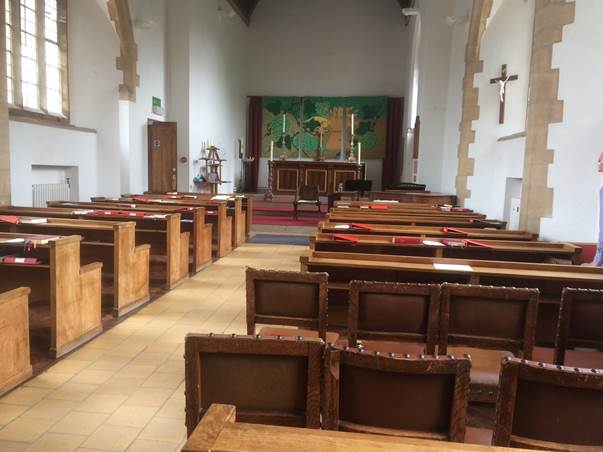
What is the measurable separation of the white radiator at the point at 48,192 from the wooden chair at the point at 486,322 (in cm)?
694

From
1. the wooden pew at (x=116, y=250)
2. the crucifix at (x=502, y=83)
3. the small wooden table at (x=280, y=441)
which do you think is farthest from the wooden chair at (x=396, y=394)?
the crucifix at (x=502, y=83)

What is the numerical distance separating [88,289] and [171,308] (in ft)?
3.29

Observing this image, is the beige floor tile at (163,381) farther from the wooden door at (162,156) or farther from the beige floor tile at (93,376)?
the wooden door at (162,156)

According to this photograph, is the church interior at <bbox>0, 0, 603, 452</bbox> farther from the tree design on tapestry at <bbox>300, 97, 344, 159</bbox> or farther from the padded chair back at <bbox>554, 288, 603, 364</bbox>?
the tree design on tapestry at <bbox>300, 97, 344, 159</bbox>

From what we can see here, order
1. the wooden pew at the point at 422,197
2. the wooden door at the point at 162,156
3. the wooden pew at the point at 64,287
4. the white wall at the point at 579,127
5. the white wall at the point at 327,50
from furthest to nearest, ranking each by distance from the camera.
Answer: the white wall at the point at 327,50
the wooden door at the point at 162,156
the wooden pew at the point at 422,197
the white wall at the point at 579,127
the wooden pew at the point at 64,287

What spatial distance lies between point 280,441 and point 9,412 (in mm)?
2218

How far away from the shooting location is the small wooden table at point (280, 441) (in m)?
0.96

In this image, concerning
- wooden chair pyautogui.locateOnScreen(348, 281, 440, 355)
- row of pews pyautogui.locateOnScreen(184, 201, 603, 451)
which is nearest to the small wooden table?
row of pews pyautogui.locateOnScreen(184, 201, 603, 451)

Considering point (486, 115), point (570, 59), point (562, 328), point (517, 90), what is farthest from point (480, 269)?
point (486, 115)

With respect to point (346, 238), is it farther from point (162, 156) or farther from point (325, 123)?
point (325, 123)

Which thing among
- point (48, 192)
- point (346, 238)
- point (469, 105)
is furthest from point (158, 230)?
point (469, 105)

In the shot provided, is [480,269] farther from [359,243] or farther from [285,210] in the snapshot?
[285,210]

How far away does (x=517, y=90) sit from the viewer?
290 inches

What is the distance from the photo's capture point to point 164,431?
2459 millimetres
